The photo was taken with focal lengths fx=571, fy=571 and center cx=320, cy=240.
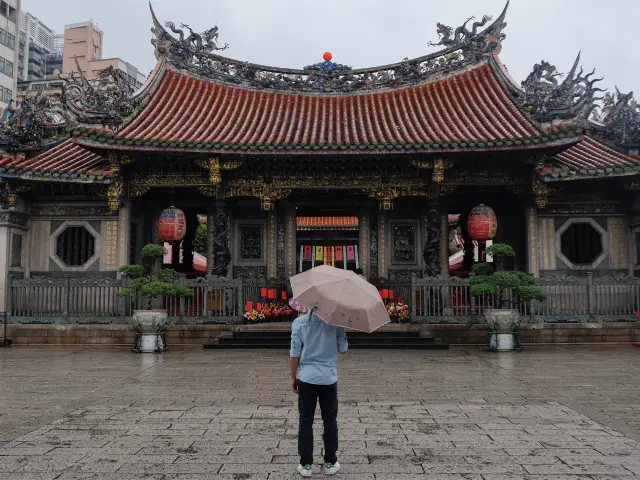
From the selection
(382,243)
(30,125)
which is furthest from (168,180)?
(382,243)

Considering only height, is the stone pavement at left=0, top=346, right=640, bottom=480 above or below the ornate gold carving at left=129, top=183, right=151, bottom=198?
below

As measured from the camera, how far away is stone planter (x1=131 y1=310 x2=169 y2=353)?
12156 mm

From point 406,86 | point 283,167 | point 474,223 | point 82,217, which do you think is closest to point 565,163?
point 474,223

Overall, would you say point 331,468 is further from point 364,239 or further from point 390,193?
point 364,239

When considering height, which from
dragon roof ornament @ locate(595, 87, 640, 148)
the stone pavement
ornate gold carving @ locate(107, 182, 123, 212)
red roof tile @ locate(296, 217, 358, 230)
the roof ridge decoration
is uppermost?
the roof ridge decoration

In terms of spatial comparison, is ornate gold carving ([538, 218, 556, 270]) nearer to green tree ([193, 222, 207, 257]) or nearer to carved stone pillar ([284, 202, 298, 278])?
carved stone pillar ([284, 202, 298, 278])

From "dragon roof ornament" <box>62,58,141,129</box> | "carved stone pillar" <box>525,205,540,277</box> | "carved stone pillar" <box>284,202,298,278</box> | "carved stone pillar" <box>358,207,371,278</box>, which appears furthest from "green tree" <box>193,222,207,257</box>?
"carved stone pillar" <box>525,205,540,277</box>

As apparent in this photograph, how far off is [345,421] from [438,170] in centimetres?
987

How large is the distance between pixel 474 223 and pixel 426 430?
9899 millimetres

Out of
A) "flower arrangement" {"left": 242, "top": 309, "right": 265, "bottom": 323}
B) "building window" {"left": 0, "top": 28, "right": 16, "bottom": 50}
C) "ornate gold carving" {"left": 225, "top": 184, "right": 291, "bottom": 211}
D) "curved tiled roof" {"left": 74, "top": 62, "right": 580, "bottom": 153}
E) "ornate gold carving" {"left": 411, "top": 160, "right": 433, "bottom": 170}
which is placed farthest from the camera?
"building window" {"left": 0, "top": 28, "right": 16, "bottom": 50}

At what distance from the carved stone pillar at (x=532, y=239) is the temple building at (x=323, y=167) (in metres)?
0.04

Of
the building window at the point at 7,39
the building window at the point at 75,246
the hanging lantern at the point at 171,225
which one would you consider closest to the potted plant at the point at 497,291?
the hanging lantern at the point at 171,225

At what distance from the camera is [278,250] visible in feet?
54.7

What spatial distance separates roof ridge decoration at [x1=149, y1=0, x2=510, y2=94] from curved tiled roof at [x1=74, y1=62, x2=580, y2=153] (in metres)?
0.27
